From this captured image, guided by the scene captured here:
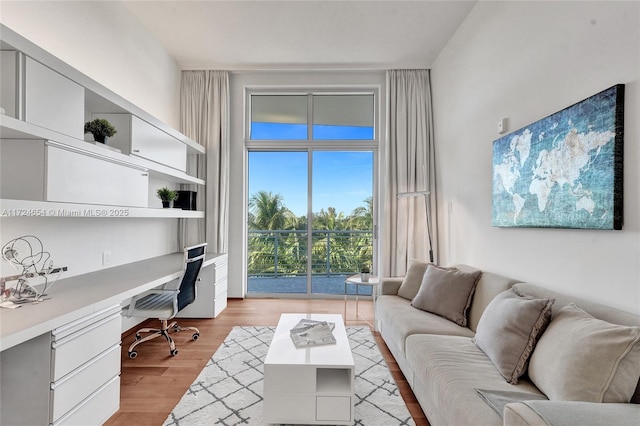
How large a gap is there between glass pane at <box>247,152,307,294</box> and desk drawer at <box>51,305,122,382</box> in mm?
2740

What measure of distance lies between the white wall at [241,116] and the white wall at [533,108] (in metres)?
1.13

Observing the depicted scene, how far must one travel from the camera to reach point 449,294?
8.04 ft

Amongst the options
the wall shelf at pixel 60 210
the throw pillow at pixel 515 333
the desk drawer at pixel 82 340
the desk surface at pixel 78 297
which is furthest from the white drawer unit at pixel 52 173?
the throw pillow at pixel 515 333

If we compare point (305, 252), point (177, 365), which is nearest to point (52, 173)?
point (177, 365)

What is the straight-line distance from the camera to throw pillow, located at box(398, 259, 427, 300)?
2.94 m

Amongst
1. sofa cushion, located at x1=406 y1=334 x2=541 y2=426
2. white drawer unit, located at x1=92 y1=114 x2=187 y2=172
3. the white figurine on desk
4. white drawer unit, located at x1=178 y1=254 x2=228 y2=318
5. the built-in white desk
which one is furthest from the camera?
white drawer unit, located at x1=178 y1=254 x2=228 y2=318

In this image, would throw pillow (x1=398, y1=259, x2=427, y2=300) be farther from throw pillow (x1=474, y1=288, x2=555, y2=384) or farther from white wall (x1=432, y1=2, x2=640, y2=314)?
throw pillow (x1=474, y1=288, x2=555, y2=384)

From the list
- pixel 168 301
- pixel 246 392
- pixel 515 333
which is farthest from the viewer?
pixel 168 301

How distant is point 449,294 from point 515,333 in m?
0.88

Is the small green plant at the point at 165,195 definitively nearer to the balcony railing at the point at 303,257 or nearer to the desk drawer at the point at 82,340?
the balcony railing at the point at 303,257

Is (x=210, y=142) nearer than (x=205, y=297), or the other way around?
(x=205, y=297)

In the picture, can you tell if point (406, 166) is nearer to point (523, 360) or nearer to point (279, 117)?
point (279, 117)

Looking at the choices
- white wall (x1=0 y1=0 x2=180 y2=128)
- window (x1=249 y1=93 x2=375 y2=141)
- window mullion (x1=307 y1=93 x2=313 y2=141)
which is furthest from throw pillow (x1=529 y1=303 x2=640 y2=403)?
window mullion (x1=307 y1=93 x2=313 y2=141)

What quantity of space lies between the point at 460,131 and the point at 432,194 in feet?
3.29
